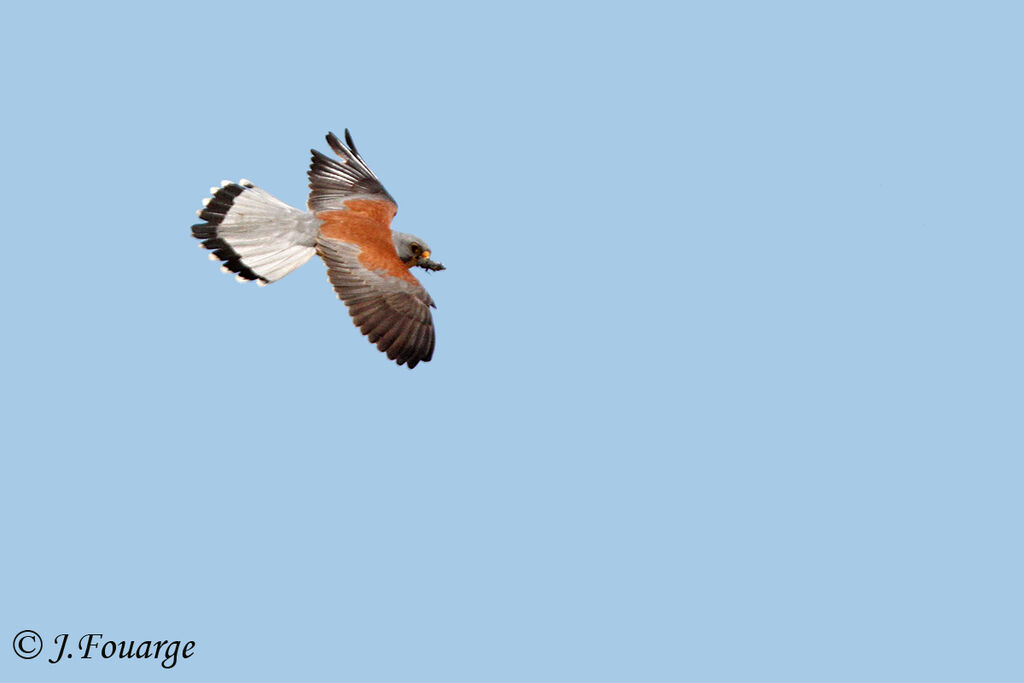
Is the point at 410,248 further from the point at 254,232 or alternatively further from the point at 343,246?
the point at 254,232

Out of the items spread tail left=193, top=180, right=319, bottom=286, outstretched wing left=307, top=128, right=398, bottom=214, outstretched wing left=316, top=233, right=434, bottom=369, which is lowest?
outstretched wing left=316, top=233, right=434, bottom=369

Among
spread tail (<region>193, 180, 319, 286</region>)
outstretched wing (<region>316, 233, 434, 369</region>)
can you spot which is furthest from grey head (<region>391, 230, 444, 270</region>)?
spread tail (<region>193, 180, 319, 286</region>)

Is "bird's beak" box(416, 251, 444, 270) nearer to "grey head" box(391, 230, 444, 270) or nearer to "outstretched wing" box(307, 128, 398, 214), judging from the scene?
"grey head" box(391, 230, 444, 270)

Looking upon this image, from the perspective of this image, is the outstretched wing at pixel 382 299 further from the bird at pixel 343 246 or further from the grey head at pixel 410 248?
the grey head at pixel 410 248

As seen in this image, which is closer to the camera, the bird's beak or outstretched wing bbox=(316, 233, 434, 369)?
outstretched wing bbox=(316, 233, 434, 369)

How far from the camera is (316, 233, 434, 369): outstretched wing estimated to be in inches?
277

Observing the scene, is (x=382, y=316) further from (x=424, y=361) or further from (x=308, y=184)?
(x=308, y=184)

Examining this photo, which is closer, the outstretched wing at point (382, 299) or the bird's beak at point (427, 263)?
the outstretched wing at point (382, 299)

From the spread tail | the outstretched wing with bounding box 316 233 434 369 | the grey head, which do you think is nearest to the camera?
the outstretched wing with bounding box 316 233 434 369

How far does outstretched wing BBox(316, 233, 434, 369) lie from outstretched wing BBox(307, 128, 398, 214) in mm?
624

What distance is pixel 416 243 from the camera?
7.88 metres

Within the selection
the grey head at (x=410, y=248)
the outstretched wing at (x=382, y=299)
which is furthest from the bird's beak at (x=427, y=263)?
the outstretched wing at (x=382, y=299)

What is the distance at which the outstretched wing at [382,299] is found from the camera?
7.04 metres

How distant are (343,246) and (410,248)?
1.98 ft
